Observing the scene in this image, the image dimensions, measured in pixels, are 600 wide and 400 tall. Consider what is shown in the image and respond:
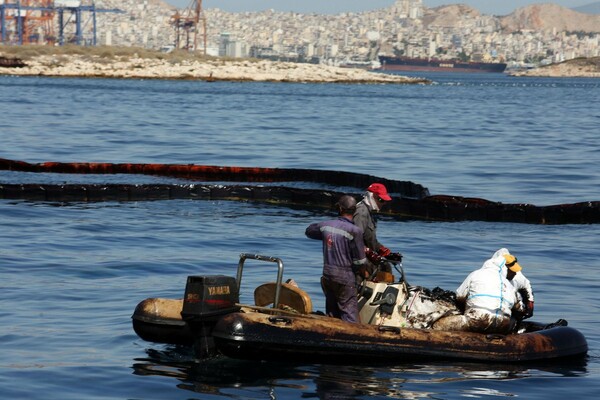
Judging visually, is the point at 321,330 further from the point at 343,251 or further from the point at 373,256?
the point at 373,256

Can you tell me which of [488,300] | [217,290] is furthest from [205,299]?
[488,300]

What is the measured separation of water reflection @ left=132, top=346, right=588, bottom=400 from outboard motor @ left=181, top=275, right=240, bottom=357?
393 mm

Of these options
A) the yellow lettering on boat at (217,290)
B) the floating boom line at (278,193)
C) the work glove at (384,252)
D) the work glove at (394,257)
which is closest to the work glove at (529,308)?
the work glove at (394,257)

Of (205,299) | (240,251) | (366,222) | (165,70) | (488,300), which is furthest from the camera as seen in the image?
(165,70)

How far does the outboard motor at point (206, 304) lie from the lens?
1423 centimetres

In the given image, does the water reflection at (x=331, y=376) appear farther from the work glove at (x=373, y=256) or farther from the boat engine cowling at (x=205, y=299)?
the work glove at (x=373, y=256)

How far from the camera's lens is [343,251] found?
14.5 m

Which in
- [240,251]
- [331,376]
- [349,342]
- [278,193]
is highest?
[349,342]

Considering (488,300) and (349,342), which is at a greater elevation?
(488,300)

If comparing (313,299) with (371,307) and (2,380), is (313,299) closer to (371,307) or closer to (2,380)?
(371,307)

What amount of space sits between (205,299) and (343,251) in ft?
6.35

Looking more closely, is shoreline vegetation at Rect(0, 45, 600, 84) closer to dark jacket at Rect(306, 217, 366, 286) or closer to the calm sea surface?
the calm sea surface

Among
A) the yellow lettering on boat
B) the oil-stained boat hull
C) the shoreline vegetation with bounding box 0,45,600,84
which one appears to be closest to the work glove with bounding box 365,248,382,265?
the oil-stained boat hull

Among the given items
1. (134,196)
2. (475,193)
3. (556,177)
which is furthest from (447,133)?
(134,196)
